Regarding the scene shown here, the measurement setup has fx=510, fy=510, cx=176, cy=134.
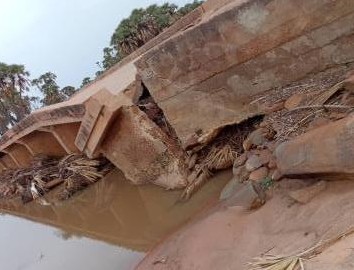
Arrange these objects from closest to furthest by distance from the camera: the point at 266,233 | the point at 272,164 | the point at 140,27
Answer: the point at 266,233, the point at 272,164, the point at 140,27

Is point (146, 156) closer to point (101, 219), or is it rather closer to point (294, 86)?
point (101, 219)

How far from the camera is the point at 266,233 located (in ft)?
17.6

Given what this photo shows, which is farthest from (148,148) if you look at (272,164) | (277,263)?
(277,263)

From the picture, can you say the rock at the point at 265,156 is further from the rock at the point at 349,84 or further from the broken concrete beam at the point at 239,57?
the rock at the point at 349,84

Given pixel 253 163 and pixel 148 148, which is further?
pixel 148 148

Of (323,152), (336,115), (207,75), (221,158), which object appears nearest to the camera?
(323,152)

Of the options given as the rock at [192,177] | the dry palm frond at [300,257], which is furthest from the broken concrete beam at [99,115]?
the dry palm frond at [300,257]

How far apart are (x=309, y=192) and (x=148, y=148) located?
392 centimetres

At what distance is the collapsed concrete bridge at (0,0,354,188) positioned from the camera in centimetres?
705

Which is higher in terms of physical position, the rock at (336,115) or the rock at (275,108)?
the rock at (275,108)

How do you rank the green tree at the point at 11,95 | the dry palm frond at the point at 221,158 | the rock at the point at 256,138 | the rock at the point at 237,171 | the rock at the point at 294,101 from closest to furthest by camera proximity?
1. the rock at the point at 294,101
2. the rock at the point at 237,171
3. the rock at the point at 256,138
4. the dry palm frond at the point at 221,158
5. the green tree at the point at 11,95

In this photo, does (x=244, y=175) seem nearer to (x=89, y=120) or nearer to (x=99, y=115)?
(x=99, y=115)

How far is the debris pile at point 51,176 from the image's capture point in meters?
11.4

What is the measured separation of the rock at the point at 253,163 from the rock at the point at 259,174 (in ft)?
0.32
